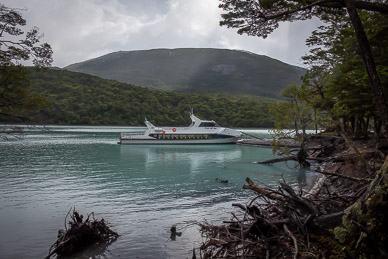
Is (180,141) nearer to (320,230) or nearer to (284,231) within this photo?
(284,231)

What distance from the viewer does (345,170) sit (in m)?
14.2

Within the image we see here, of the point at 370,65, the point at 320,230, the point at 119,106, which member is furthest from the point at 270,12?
the point at 119,106

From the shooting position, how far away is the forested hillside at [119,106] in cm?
9575

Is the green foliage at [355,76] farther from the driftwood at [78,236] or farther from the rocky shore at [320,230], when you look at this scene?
the driftwood at [78,236]

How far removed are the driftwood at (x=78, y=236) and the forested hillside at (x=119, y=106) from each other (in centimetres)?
9007

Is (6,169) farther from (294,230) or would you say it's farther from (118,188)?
(294,230)

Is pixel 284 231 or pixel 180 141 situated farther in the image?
pixel 180 141

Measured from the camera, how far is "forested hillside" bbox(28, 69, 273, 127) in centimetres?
9575

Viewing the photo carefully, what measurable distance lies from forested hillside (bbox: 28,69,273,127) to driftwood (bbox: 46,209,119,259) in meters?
90.1

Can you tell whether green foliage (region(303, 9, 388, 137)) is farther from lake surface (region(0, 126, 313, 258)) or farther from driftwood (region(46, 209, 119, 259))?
driftwood (region(46, 209, 119, 259))

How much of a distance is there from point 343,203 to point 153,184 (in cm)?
1227

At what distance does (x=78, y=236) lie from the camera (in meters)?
7.18

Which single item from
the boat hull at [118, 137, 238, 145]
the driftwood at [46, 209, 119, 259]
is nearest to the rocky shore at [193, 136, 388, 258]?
the driftwood at [46, 209, 119, 259]

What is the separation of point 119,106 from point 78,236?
9958cm
